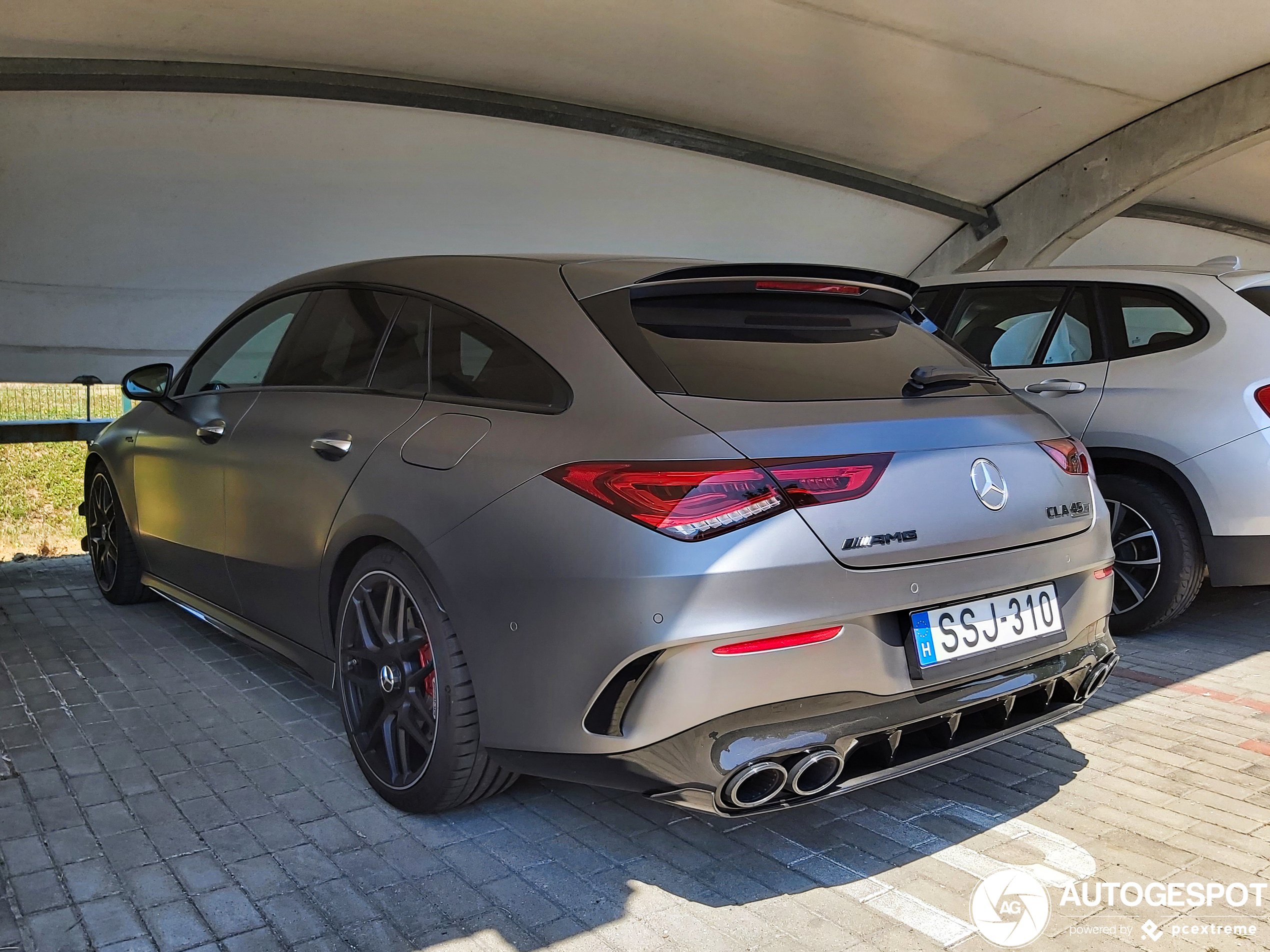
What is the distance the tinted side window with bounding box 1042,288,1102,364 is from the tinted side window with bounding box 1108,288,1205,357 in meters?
0.09

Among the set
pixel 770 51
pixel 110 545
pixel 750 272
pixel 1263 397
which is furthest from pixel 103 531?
pixel 770 51

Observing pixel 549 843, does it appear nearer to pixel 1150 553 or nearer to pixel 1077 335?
pixel 1150 553

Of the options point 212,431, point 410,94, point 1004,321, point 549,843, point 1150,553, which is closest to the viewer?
point 549,843

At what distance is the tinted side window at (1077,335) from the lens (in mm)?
5117

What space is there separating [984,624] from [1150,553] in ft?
9.34

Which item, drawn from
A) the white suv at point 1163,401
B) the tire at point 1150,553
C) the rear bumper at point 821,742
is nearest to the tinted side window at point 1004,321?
the white suv at point 1163,401

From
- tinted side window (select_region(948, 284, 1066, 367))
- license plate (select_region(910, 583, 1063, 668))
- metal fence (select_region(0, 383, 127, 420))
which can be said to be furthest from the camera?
metal fence (select_region(0, 383, 127, 420))

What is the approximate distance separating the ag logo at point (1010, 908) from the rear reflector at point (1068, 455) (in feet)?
3.49

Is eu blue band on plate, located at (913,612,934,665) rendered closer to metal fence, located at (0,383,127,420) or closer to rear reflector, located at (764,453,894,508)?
rear reflector, located at (764,453,894,508)

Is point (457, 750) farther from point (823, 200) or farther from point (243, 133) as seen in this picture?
point (823, 200)

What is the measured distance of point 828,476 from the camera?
229 centimetres

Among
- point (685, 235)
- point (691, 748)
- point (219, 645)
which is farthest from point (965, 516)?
point (685, 235)

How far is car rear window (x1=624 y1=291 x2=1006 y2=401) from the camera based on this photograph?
8.13ft

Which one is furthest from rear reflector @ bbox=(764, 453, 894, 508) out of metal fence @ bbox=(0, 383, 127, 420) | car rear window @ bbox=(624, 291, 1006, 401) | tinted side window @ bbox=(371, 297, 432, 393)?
metal fence @ bbox=(0, 383, 127, 420)
